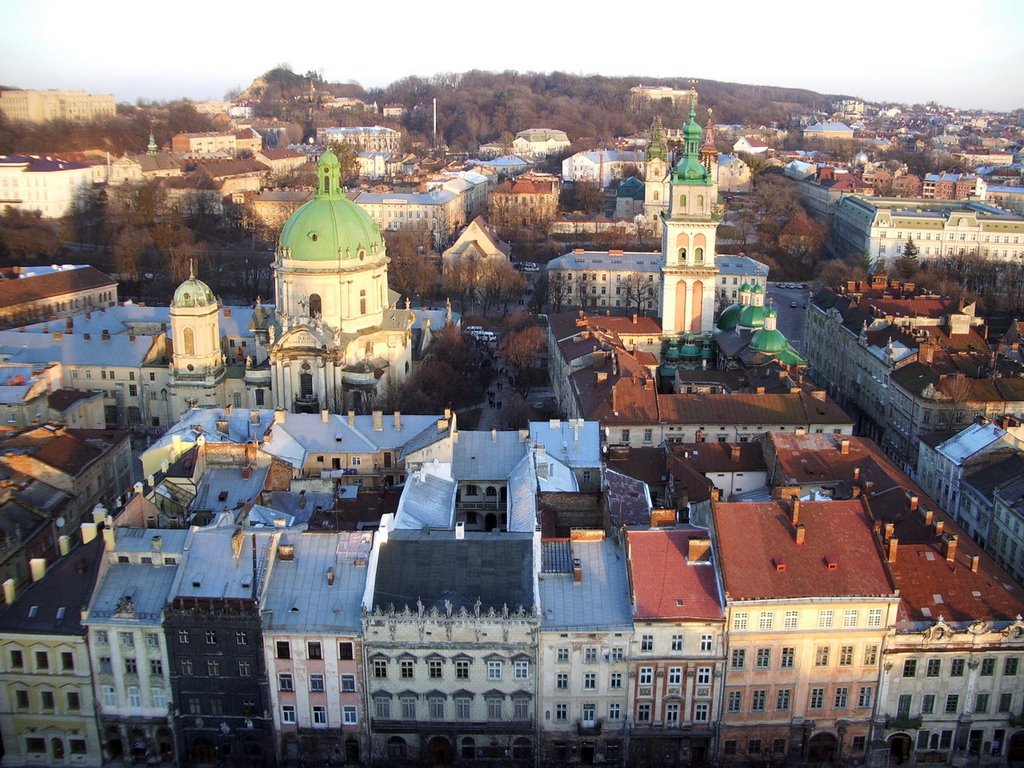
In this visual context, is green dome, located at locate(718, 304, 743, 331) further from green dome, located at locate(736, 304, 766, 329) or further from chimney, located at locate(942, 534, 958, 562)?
chimney, located at locate(942, 534, 958, 562)

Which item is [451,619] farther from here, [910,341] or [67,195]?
[67,195]

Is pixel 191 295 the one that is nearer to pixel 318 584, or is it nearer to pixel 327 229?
pixel 327 229

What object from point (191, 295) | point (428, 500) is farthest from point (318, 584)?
point (191, 295)

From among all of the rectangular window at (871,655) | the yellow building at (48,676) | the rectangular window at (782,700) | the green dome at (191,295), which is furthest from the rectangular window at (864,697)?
the green dome at (191,295)

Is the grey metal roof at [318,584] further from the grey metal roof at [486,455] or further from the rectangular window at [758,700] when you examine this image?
the rectangular window at [758,700]

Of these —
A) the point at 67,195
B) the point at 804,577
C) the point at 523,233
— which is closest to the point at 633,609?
the point at 804,577
